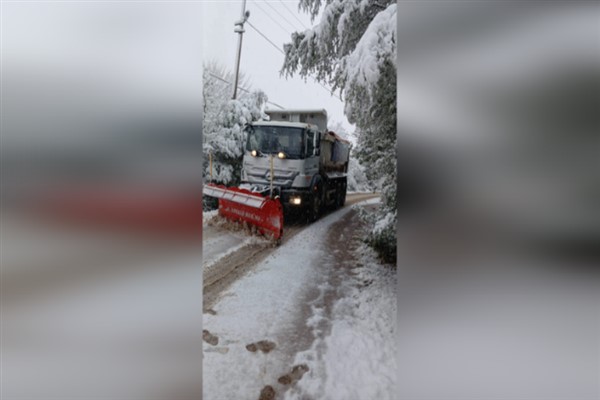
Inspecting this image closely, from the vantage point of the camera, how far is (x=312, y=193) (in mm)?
1862

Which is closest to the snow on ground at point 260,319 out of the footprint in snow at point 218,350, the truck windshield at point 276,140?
the footprint in snow at point 218,350

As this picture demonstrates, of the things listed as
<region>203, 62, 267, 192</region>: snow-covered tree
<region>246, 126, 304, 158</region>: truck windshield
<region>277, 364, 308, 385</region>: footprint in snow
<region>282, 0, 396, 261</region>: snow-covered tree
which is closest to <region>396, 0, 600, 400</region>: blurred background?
<region>282, 0, 396, 261</region>: snow-covered tree

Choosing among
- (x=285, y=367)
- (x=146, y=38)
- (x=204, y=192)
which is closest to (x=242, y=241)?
(x=204, y=192)

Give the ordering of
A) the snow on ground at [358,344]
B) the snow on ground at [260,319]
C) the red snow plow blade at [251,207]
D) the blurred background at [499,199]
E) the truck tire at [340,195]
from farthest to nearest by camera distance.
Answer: the red snow plow blade at [251,207] < the truck tire at [340,195] < the snow on ground at [260,319] < the snow on ground at [358,344] < the blurred background at [499,199]

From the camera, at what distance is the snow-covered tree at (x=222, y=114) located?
5.87ft

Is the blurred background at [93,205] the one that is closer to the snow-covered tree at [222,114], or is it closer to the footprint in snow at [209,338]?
the footprint in snow at [209,338]

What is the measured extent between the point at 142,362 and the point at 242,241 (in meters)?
0.65

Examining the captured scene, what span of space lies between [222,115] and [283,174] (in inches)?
15.4

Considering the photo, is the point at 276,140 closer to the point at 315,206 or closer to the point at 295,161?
the point at 295,161

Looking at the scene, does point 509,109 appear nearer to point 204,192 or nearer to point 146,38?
point 204,192

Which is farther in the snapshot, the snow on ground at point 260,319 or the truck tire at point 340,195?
the truck tire at point 340,195

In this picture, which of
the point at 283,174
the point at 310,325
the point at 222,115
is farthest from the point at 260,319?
the point at 222,115

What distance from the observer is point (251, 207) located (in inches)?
70.7

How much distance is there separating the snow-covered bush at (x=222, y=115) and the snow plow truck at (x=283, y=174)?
0.05 metres
